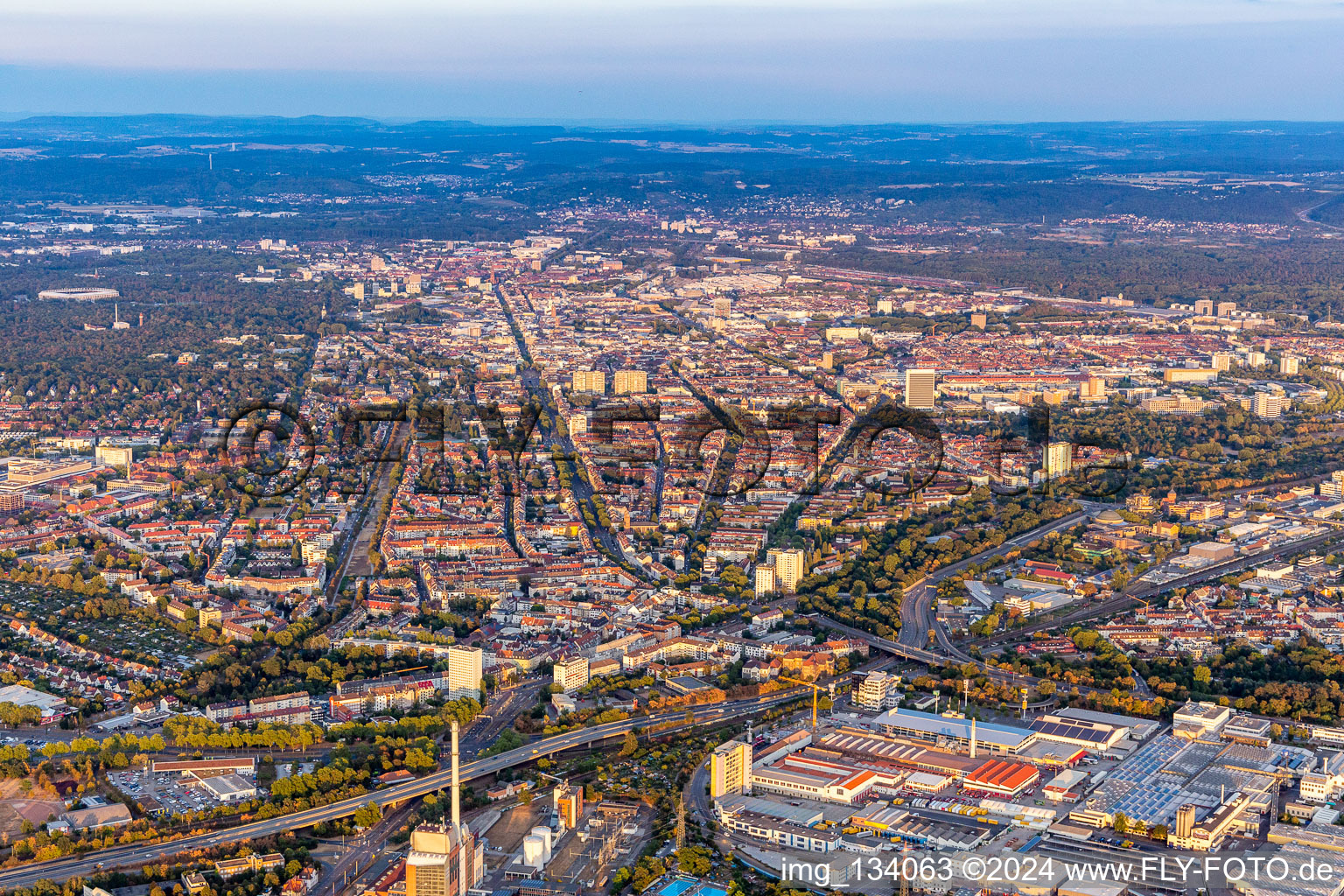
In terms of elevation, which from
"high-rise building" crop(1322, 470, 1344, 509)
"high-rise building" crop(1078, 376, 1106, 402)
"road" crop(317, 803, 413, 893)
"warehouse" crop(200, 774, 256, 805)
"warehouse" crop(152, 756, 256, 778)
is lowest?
"road" crop(317, 803, 413, 893)

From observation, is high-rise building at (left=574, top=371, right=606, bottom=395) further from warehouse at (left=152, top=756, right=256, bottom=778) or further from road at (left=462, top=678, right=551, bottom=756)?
warehouse at (left=152, top=756, right=256, bottom=778)

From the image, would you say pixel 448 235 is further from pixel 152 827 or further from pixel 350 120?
pixel 350 120

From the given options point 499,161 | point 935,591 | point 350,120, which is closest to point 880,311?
point 935,591

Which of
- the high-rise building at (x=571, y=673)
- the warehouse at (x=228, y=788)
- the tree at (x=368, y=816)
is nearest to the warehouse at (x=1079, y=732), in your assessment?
the high-rise building at (x=571, y=673)

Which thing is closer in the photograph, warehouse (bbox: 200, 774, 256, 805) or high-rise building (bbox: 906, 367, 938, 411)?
warehouse (bbox: 200, 774, 256, 805)

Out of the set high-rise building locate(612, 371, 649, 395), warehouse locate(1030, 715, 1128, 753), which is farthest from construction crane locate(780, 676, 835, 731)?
high-rise building locate(612, 371, 649, 395)

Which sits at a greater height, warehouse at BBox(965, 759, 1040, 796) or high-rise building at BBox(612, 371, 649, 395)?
high-rise building at BBox(612, 371, 649, 395)

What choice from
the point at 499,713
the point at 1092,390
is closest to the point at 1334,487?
the point at 1092,390

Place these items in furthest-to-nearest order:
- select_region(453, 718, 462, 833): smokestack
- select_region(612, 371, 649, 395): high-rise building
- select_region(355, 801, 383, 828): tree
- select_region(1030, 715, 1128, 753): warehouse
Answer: select_region(612, 371, 649, 395): high-rise building < select_region(1030, 715, 1128, 753): warehouse < select_region(355, 801, 383, 828): tree < select_region(453, 718, 462, 833): smokestack
